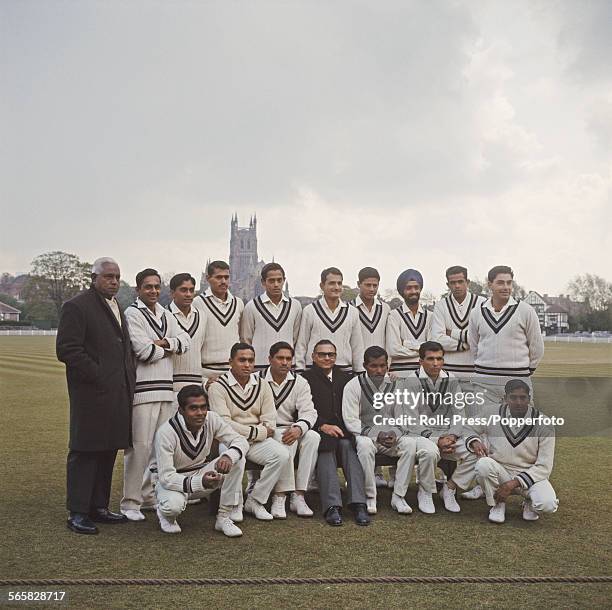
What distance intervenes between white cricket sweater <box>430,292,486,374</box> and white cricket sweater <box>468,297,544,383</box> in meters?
0.37

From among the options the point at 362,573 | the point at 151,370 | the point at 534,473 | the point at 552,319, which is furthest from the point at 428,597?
the point at 552,319

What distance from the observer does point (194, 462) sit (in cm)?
580

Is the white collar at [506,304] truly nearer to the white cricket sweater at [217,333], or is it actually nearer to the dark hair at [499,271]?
the dark hair at [499,271]

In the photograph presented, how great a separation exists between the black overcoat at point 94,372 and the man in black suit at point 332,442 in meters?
1.69

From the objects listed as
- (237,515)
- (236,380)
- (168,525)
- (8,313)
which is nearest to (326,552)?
(237,515)

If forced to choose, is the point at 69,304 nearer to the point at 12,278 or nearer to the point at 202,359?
the point at 202,359

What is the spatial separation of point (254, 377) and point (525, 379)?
2.49 metres

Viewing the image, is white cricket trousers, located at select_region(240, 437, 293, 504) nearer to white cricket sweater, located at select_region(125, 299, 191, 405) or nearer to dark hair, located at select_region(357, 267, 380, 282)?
white cricket sweater, located at select_region(125, 299, 191, 405)

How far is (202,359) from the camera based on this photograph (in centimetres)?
683

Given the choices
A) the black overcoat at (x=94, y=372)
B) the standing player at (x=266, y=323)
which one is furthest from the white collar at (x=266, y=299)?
the black overcoat at (x=94, y=372)

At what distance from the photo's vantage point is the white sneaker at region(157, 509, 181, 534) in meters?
5.50

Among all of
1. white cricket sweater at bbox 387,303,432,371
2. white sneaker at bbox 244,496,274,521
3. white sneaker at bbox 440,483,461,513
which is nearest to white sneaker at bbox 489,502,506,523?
white sneaker at bbox 440,483,461,513

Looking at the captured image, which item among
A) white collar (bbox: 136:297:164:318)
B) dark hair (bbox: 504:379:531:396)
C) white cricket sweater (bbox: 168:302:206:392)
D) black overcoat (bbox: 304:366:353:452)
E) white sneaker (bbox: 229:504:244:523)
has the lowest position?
white sneaker (bbox: 229:504:244:523)

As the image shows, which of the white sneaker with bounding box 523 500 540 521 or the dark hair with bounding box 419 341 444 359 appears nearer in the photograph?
the white sneaker with bounding box 523 500 540 521
